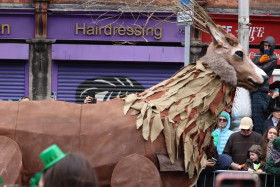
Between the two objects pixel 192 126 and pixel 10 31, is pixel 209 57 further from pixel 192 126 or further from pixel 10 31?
pixel 10 31

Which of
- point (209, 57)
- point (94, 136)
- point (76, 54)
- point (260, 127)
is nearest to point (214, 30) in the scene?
point (209, 57)

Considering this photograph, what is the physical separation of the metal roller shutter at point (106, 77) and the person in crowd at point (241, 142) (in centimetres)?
794

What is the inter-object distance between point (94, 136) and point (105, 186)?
1.66 ft

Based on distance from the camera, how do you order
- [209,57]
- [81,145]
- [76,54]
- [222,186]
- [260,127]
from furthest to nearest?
[76,54]
[260,127]
[209,57]
[81,145]
[222,186]

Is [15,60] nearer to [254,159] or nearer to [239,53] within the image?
[254,159]

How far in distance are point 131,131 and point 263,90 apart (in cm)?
443

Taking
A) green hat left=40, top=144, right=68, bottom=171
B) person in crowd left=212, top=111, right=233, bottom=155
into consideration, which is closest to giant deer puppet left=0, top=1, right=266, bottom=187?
person in crowd left=212, top=111, right=233, bottom=155

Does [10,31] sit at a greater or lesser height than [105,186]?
greater

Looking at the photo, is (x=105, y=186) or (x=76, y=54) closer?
(x=105, y=186)

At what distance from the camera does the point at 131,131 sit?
6.77m

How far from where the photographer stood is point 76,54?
17.2 meters

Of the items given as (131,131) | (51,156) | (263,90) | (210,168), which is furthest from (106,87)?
(51,156)

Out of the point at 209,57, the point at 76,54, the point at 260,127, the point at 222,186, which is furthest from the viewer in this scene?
the point at 76,54

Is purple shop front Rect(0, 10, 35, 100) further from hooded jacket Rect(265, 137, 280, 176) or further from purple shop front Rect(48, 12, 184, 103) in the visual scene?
hooded jacket Rect(265, 137, 280, 176)
